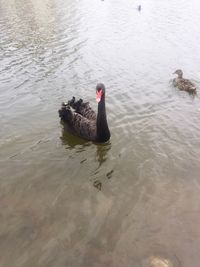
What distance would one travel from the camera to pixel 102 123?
873 cm

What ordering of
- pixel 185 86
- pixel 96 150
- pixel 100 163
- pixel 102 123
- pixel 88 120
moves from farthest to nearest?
pixel 185 86 → pixel 88 120 → pixel 96 150 → pixel 102 123 → pixel 100 163

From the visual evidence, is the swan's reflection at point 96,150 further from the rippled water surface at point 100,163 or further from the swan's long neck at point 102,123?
the swan's long neck at point 102,123

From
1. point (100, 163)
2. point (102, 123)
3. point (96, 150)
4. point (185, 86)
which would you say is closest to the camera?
point (100, 163)

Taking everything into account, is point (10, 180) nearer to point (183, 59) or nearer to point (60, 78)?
point (60, 78)

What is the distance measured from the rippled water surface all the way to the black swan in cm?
33

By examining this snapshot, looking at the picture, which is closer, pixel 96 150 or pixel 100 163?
pixel 100 163

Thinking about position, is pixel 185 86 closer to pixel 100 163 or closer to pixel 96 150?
pixel 96 150

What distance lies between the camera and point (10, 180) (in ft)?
25.2

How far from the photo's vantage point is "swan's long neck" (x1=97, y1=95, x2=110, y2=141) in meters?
8.63

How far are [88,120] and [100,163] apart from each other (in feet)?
5.53

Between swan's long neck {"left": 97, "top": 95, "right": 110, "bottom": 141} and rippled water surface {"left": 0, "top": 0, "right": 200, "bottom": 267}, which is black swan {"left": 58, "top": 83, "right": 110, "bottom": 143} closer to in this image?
swan's long neck {"left": 97, "top": 95, "right": 110, "bottom": 141}

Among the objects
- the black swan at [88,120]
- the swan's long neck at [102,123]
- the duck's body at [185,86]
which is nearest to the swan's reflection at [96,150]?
the black swan at [88,120]

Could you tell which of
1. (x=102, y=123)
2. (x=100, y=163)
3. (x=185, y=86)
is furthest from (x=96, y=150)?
(x=185, y=86)

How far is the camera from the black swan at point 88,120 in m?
8.63
